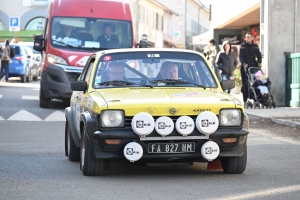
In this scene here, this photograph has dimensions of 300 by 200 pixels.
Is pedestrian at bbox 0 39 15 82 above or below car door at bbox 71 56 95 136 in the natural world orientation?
above

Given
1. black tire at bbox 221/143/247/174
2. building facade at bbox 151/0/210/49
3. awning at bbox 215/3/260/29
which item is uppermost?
building facade at bbox 151/0/210/49

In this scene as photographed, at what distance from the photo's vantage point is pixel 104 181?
9.18m

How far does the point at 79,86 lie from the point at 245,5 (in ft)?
79.0

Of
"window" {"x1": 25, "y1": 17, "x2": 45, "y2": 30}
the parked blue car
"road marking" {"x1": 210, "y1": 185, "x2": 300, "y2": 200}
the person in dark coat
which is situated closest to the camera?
"road marking" {"x1": 210, "y1": 185, "x2": 300, "y2": 200}

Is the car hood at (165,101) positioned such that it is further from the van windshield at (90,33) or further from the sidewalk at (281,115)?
the van windshield at (90,33)

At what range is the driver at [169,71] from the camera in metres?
10.6

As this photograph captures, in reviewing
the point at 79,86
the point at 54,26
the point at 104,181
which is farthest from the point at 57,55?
the point at 104,181

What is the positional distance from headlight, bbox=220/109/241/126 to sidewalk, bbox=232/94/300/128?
8.00 metres

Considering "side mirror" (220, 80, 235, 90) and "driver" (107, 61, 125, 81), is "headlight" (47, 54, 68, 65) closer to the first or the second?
"driver" (107, 61, 125, 81)

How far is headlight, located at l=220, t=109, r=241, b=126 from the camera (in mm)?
9383

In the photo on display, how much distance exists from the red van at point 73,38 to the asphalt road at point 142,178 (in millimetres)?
7537

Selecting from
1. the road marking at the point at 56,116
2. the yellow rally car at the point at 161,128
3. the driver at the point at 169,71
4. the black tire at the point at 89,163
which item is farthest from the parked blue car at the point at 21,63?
the black tire at the point at 89,163

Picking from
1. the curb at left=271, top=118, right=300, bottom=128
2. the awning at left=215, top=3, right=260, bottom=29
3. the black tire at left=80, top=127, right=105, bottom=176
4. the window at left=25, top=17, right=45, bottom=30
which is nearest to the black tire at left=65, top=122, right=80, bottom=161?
the black tire at left=80, top=127, right=105, bottom=176

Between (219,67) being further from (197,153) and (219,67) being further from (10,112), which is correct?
(197,153)
